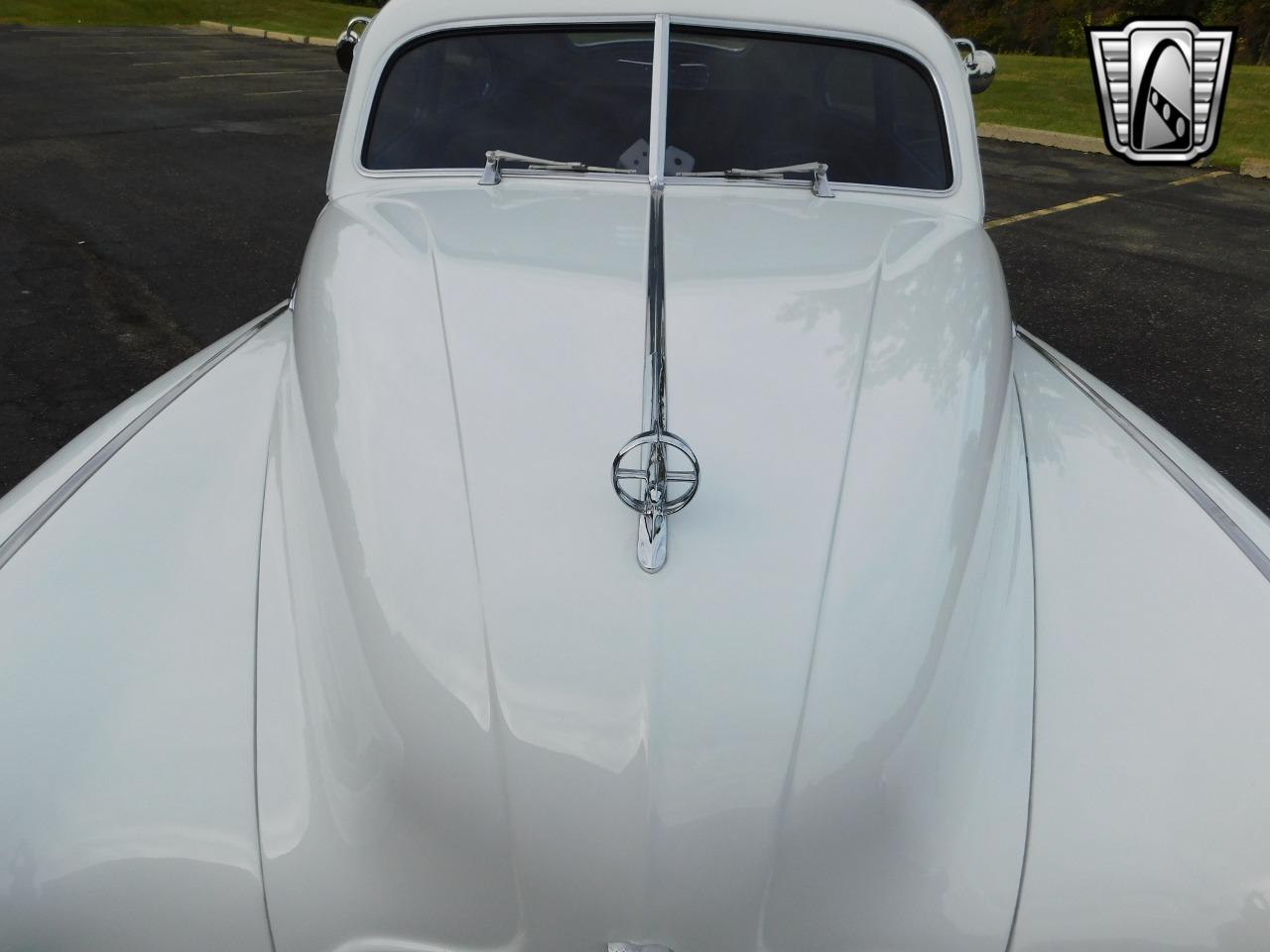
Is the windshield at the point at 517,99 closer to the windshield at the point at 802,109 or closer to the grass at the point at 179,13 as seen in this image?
the windshield at the point at 802,109

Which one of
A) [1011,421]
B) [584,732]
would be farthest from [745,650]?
[1011,421]

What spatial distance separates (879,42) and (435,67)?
3.74 feet

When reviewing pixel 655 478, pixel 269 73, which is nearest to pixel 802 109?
pixel 655 478

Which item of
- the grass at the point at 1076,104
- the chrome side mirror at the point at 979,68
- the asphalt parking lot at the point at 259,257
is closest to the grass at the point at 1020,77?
the grass at the point at 1076,104

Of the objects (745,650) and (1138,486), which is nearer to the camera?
(745,650)

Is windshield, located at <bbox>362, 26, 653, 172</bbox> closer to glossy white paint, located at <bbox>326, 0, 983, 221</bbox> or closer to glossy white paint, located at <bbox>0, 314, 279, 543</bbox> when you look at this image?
glossy white paint, located at <bbox>326, 0, 983, 221</bbox>

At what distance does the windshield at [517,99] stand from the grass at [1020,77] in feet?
25.1

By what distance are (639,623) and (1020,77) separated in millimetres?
13050

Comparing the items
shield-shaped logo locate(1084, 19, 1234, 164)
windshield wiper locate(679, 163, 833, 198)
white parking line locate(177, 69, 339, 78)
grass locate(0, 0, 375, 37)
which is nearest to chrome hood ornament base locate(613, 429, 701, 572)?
windshield wiper locate(679, 163, 833, 198)

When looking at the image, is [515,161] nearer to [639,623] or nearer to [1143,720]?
[639,623]

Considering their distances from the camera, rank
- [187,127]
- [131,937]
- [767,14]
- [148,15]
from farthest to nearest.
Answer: [148,15]
[187,127]
[767,14]
[131,937]

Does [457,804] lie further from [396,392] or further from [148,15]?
[148,15]

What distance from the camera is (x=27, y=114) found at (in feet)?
33.5

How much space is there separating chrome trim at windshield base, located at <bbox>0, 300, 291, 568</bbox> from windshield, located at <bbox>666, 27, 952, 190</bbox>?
1.12m
